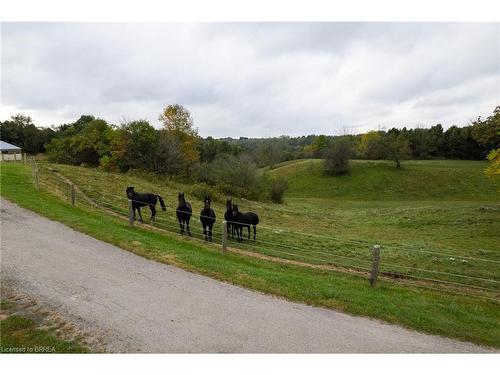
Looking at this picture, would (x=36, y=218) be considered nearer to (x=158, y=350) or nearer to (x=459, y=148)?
(x=158, y=350)

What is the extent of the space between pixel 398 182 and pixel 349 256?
186 feet

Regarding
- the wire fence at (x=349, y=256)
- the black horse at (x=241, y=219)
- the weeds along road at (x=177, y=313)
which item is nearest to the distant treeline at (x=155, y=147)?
the wire fence at (x=349, y=256)

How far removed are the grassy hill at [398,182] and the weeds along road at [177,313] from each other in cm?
5653

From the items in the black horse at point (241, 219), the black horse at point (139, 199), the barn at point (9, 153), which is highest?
the barn at point (9, 153)

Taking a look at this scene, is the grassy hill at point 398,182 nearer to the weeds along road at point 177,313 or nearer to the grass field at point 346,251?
the grass field at point 346,251

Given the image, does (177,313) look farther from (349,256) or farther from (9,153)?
(9,153)

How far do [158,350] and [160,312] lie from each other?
55.3 inches

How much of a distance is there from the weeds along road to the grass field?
710 mm

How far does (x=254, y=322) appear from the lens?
23.9 feet

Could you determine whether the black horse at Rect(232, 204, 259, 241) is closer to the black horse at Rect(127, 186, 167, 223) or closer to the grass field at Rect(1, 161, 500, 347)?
the grass field at Rect(1, 161, 500, 347)

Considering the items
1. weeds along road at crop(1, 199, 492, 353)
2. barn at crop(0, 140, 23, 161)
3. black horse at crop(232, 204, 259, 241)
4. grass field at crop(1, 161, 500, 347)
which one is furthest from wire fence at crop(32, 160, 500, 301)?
barn at crop(0, 140, 23, 161)

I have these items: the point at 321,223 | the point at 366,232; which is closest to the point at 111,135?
the point at 321,223

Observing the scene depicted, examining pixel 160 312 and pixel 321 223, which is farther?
pixel 321 223

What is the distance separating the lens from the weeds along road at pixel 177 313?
6488 mm
